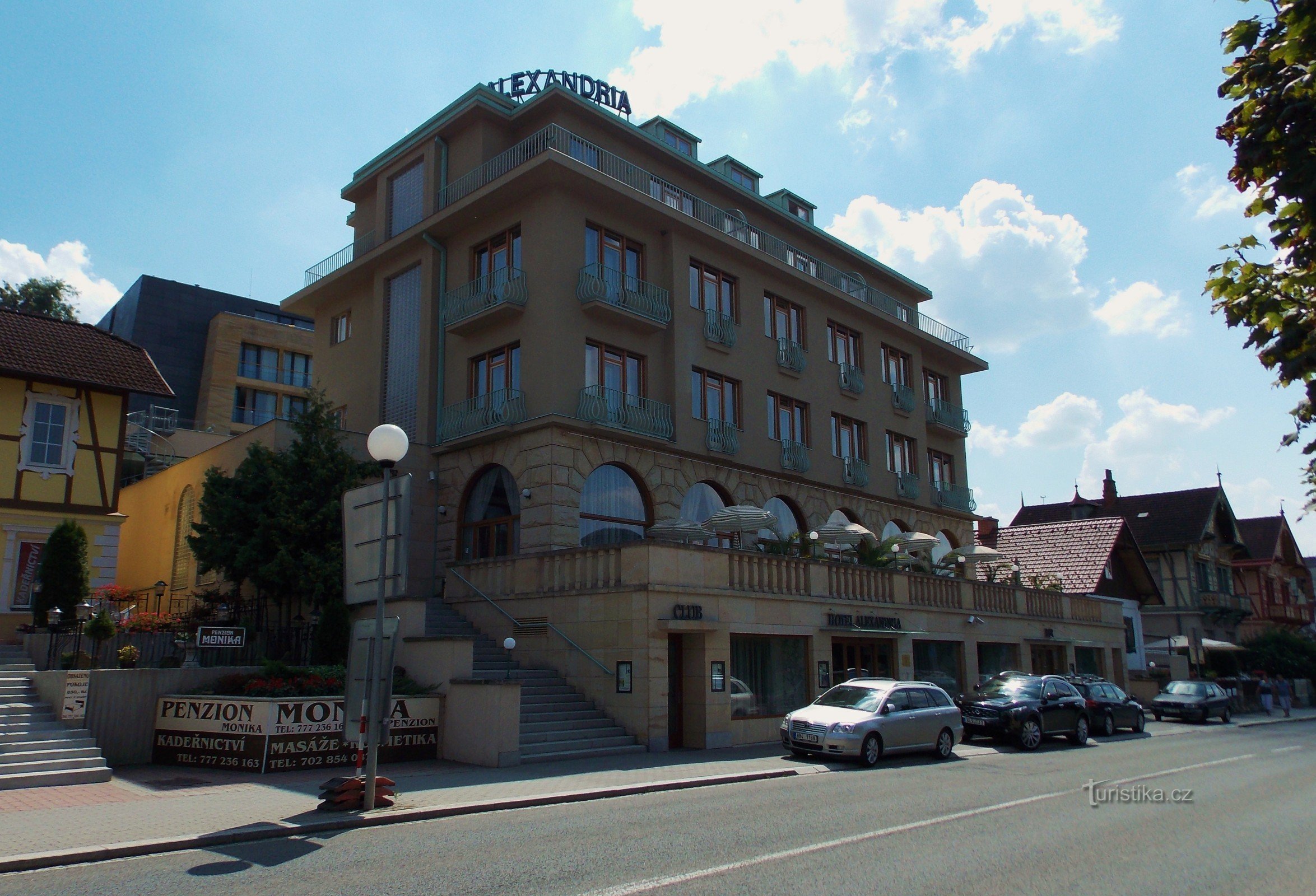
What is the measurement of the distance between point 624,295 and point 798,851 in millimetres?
20136

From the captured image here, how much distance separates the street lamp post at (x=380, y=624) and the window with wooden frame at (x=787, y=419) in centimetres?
2131

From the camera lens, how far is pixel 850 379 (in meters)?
36.2

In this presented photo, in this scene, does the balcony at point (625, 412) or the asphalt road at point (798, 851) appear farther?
the balcony at point (625, 412)

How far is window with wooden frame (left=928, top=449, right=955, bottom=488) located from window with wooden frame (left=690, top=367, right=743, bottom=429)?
44.1 feet

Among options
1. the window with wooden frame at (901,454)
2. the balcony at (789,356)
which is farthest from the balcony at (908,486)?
the balcony at (789,356)

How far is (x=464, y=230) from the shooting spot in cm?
2967

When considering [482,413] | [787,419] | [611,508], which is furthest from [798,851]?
[787,419]

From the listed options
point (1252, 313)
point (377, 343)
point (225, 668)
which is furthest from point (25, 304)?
point (1252, 313)

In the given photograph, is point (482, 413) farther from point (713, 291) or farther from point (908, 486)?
point (908, 486)

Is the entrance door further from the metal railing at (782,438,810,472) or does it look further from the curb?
the metal railing at (782,438,810,472)

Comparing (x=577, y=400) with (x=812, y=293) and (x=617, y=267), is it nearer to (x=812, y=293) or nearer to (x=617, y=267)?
(x=617, y=267)

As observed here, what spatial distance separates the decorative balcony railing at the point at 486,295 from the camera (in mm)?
26688

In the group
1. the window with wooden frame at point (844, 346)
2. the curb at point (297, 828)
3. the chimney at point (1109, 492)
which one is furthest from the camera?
the chimney at point (1109, 492)

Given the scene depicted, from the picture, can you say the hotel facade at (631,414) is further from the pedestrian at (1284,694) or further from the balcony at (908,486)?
the pedestrian at (1284,694)
